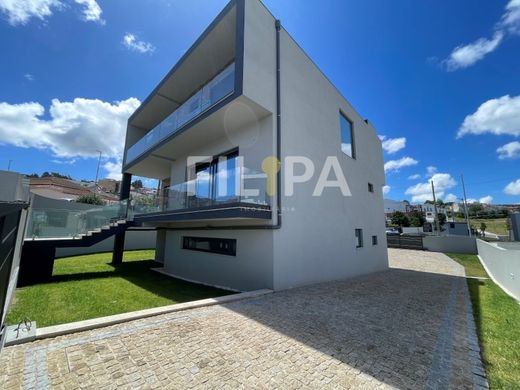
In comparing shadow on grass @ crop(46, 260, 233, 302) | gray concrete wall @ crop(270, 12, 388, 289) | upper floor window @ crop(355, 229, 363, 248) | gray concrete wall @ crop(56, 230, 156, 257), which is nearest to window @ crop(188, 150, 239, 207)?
gray concrete wall @ crop(270, 12, 388, 289)

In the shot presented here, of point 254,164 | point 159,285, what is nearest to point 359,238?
point 254,164

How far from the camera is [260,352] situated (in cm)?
347

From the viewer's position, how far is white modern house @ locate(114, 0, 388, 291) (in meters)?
7.55

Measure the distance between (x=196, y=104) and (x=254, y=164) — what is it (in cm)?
342

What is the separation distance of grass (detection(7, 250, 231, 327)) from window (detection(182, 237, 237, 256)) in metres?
1.46

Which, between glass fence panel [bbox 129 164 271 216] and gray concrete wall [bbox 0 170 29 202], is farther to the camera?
glass fence panel [bbox 129 164 271 216]

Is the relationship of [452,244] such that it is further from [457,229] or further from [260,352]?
[260,352]

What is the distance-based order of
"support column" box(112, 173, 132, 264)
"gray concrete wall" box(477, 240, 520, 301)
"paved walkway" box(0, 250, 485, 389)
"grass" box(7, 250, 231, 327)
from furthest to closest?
1. "support column" box(112, 173, 132, 264)
2. "gray concrete wall" box(477, 240, 520, 301)
3. "grass" box(7, 250, 231, 327)
4. "paved walkway" box(0, 250, 485, 389)

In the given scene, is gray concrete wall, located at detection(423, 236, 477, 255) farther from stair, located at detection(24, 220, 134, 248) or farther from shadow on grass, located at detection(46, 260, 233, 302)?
stair, located at detection(24, 220, 134, 248)

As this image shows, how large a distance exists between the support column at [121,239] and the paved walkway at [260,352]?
38.8 feet

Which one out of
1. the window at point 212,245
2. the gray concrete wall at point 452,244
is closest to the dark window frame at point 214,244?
the window at point 212,245

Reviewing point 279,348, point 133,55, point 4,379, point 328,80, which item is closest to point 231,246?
point 279,348

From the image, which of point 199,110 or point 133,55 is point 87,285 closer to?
point 199,110

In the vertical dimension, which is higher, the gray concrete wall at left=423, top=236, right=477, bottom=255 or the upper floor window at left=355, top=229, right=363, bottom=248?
the upper floor window at left=355, top=229, right=363, bottom=248
